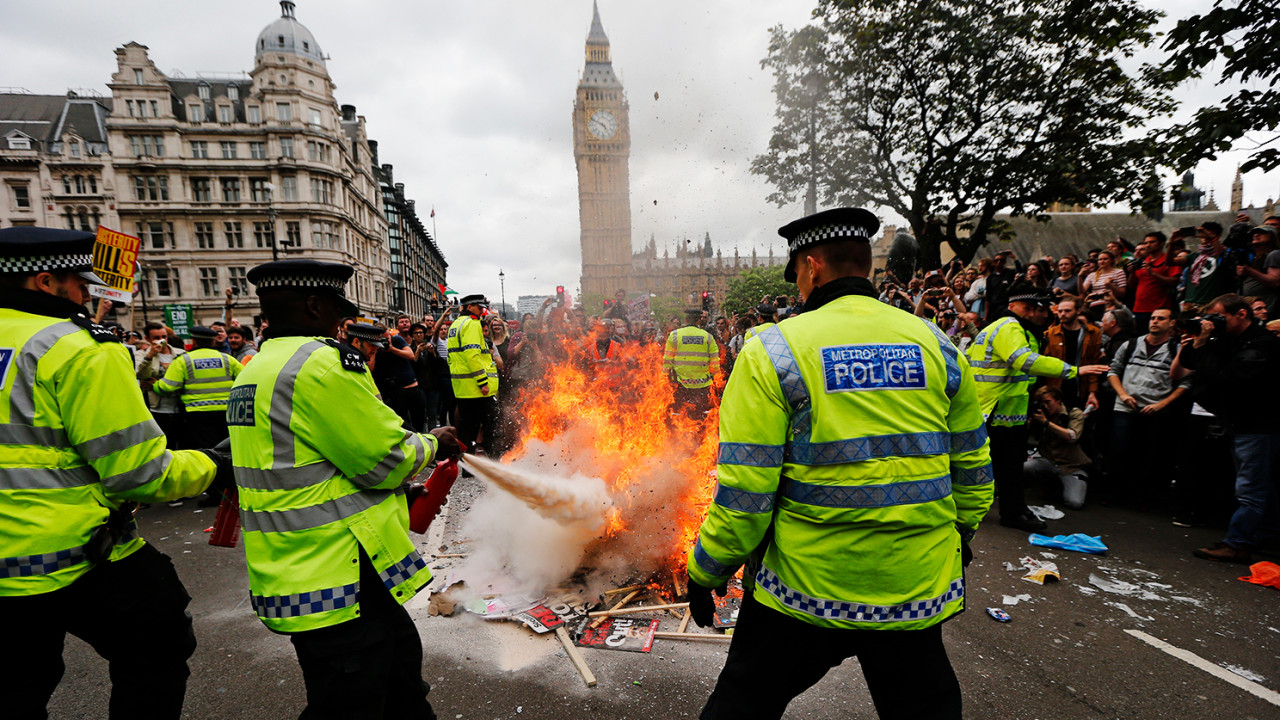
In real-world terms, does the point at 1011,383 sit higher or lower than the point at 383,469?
lower

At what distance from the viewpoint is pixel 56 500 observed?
81.8 inches

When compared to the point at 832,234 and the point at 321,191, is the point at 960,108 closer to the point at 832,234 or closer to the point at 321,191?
the point at 832,234

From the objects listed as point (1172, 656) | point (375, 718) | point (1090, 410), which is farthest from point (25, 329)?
point (1090, 410)

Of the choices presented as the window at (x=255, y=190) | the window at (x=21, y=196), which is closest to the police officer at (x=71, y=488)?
the window at (x=255, y=190)

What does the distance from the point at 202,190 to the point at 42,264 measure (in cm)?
5236

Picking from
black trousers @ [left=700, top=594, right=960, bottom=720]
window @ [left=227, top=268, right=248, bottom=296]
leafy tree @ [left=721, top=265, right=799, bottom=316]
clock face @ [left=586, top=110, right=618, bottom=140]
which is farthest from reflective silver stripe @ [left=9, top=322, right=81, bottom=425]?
clock face @ [left=586, top=110, right=618, bottom=140]

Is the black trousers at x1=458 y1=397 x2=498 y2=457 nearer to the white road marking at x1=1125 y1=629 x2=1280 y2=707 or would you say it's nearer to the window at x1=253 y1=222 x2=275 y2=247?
the white road marking at x1=1125 y1=629 x2=1280 y2=707

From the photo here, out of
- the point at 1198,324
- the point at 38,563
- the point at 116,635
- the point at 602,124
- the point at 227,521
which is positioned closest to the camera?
the point at 38,563

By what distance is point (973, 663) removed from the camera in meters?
3.37

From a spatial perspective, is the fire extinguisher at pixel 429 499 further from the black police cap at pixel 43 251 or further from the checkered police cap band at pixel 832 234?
the checkered police cap band at pixel 832 234

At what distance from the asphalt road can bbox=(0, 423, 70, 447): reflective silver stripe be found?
74.1 inches

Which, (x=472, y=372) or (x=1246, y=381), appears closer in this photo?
(x=1246, y=381)

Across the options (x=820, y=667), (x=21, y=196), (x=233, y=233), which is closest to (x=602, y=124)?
(x=233, y=233)

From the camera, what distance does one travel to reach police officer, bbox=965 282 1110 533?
17.5 ft
